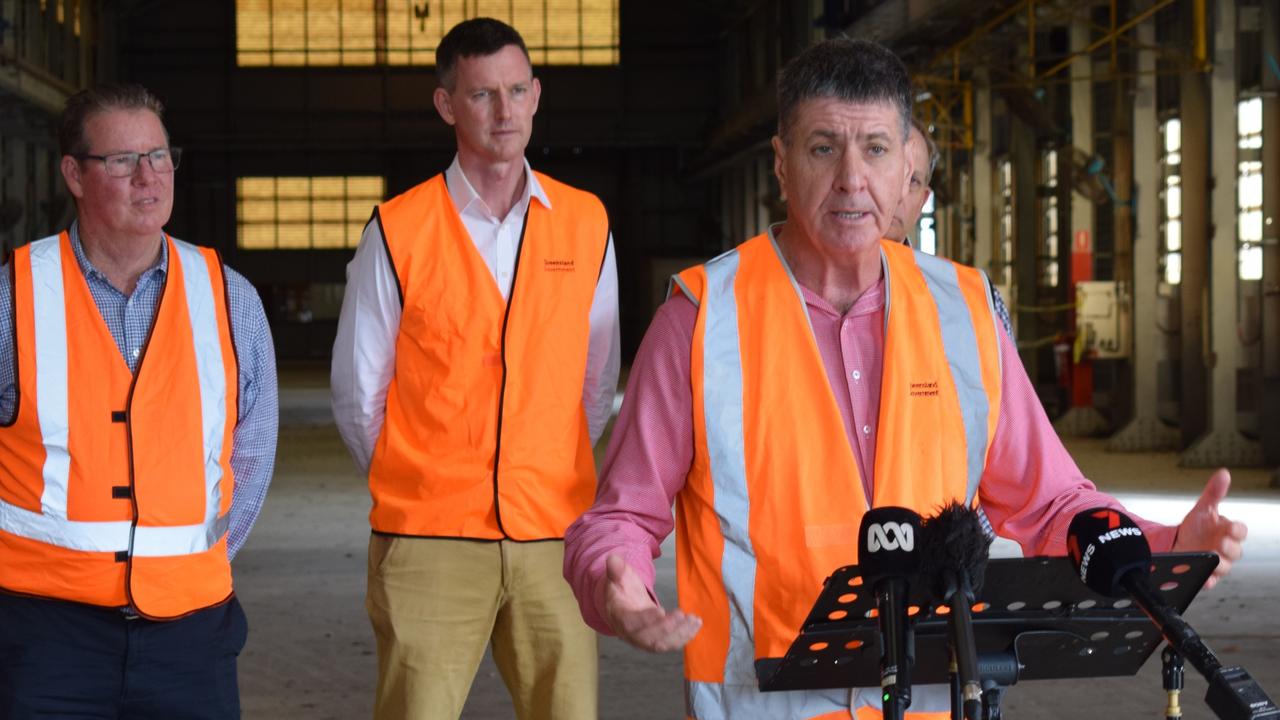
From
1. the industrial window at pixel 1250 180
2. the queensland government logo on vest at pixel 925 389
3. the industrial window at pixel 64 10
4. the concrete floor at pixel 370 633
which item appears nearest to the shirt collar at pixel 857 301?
the queensland government logo on vest at pixel 925 389

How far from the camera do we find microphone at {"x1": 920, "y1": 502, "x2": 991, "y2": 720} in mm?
1977

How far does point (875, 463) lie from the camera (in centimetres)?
266

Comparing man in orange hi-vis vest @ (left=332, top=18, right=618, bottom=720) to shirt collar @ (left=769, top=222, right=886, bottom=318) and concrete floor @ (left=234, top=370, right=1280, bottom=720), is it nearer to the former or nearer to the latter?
shirt collar @ (left=769, top=222, right=886, bottom=318)

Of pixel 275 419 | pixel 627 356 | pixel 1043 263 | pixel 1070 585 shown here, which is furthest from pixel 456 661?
pixel 627 356

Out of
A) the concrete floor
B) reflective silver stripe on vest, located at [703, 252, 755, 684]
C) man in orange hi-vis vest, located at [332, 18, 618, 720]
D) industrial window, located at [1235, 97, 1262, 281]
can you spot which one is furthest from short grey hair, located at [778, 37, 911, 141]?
industrial window, located at [1235, 97, 1262, 281]

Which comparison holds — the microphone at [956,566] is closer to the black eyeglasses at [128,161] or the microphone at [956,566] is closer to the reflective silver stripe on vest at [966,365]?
the reflective silver stripe on vest at [966,365]

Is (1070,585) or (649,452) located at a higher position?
(649,452)

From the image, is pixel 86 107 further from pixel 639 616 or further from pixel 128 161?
pixel 639 616

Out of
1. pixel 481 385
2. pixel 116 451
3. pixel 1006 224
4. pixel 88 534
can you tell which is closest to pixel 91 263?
pixel 116 451

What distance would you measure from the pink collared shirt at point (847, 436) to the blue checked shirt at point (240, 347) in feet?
4.38

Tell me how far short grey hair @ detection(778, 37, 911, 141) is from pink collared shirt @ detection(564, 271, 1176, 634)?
33 centimetres

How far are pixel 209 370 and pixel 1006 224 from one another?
69.3ft

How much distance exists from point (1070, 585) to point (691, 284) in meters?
0.84

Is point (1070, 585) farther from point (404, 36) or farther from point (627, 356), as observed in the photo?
point (627, 356)
